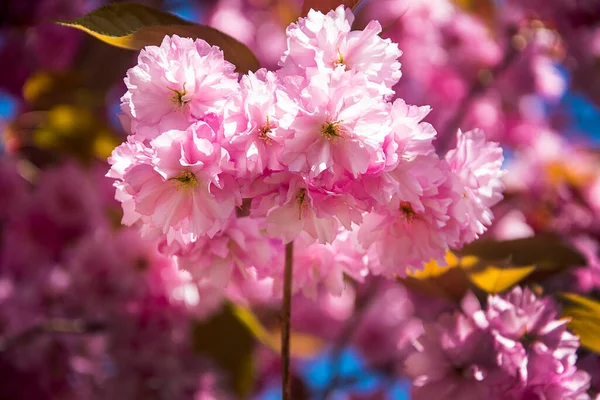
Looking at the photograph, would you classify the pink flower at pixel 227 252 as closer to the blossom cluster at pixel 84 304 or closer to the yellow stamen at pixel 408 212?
the yellow stamen at pixel 408 212

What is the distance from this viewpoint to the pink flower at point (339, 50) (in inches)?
22.4

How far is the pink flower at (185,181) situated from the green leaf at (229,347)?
3.08 ft

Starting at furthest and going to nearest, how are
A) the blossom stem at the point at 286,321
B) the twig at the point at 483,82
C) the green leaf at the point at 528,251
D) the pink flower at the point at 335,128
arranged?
the twig at the point at 483,82, the green leaf at the point at 528,251, the blossom stem at the point at 286,321, the pink flower at the point at 335,128

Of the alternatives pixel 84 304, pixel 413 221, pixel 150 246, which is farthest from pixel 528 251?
pixel 84 304

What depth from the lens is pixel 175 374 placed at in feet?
4.61

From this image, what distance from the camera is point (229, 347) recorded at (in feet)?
5.10

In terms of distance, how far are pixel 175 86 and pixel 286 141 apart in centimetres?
11

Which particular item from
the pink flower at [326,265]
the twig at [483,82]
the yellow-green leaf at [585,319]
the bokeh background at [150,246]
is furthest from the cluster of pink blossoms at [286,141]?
the twig at [483,82]

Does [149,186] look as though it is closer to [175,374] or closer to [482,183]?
[482,183]

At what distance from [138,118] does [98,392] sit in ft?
3.73

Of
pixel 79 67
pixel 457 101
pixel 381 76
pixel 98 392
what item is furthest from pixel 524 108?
pixel 381 76

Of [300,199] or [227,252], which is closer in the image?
[300,199]

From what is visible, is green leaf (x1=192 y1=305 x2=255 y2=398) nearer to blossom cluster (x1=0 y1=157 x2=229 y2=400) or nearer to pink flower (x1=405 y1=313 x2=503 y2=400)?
blossom cluster (x1=0 y1=157 x2=229 y2=400)

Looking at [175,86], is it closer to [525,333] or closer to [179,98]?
[179,98]
